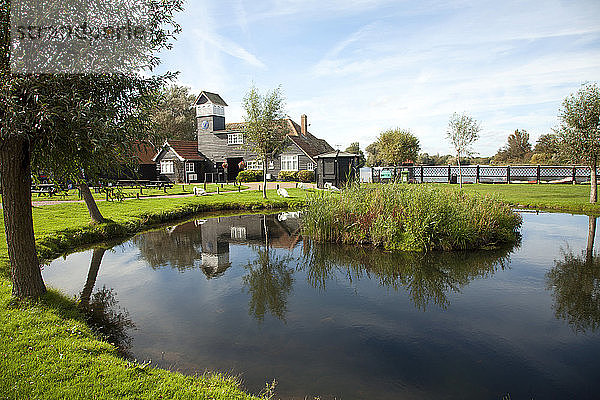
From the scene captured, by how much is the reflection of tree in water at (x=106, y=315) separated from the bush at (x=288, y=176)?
28.0m

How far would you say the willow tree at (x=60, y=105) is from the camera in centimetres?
453

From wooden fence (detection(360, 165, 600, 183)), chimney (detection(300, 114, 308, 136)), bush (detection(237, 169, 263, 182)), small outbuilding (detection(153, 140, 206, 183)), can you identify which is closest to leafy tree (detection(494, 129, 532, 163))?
wooden fence (detection(360, 165, 600, 183))

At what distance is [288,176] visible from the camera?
36.0 meters

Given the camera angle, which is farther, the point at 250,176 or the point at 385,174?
the point at 250,176

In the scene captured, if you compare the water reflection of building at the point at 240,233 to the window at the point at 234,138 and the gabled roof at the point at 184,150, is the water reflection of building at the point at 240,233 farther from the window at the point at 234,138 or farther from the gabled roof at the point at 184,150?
the gabled roof at the point at 184,150

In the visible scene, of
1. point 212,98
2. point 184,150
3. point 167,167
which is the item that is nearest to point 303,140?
point 212,98

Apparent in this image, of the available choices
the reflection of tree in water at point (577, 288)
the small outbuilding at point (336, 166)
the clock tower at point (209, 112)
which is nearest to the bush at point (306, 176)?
the small outbuilding at point (336, 166)

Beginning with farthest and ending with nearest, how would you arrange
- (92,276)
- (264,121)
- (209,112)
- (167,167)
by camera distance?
(209,112), (167,167), (264,121), (92,276)

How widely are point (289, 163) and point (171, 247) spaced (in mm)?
26669

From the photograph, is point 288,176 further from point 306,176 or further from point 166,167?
point 166,167

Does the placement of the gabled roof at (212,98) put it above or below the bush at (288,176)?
above

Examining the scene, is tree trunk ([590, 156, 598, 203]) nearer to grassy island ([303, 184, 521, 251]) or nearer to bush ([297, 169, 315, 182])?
grassy island ([303, 184, 521, 251])

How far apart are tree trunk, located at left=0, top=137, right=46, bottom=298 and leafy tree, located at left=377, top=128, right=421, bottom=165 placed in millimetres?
46449

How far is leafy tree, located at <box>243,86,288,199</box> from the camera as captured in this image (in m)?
21.2
